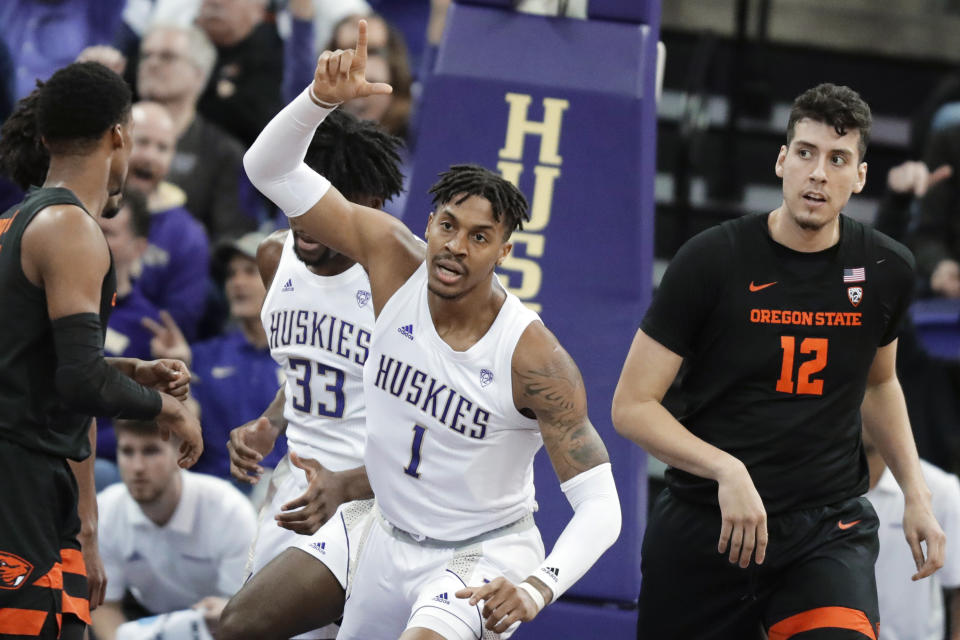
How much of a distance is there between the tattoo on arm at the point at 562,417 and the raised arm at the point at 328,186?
1.76 feet

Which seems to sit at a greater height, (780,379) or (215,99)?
(215,99)

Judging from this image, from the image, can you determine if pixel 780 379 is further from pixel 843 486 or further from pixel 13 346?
pixel 13 346

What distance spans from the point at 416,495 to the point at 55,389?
1.02 meters

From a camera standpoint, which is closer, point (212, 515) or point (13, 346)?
point (13, 346)

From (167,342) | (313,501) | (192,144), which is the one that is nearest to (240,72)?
(192,144)

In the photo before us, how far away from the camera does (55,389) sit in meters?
3.58

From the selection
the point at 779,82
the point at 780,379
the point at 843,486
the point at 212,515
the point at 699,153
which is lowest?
the point at 212,515

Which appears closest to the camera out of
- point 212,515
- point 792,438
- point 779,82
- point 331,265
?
point 792,438

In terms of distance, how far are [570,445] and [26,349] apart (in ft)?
4.66

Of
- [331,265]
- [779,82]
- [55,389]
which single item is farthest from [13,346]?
[779,82]

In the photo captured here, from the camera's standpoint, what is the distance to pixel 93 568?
4.04 m

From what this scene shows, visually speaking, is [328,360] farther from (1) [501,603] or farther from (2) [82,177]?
(1) [501,603]

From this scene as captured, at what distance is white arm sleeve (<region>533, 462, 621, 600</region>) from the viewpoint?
3604mm

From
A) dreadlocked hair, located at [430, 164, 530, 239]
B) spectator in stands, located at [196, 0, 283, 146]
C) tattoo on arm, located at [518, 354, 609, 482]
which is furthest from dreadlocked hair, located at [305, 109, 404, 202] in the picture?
spectator in stands, located at [196, 0, 283, 146]
